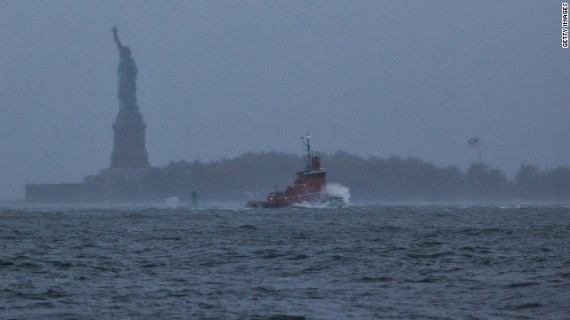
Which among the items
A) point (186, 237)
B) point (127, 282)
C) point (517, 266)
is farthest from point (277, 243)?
point (127, 282)

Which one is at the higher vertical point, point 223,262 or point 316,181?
point 316,181

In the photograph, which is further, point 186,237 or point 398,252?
point 186,237

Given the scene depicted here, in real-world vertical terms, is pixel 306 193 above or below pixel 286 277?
above

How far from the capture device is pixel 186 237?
5688 cm

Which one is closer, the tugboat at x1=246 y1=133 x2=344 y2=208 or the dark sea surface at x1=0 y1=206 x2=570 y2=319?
the dark sea surface at x1=0 y1=206 x2=570 y2=319

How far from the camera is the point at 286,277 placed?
111ft

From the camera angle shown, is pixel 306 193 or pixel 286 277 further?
pixel 306 193

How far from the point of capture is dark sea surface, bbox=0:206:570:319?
2639 centimetres

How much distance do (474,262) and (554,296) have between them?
10.8 metres

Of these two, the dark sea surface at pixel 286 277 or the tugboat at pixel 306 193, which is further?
the tugboat at pixel 306 193

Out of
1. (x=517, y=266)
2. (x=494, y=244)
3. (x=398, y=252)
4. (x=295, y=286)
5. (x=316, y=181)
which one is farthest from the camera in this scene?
(x=316, y=181)

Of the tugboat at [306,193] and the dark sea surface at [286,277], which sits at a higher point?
the tugboat at [306,193]

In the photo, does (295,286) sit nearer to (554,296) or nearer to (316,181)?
(554,296)

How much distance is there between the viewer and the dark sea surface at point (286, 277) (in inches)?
1039
